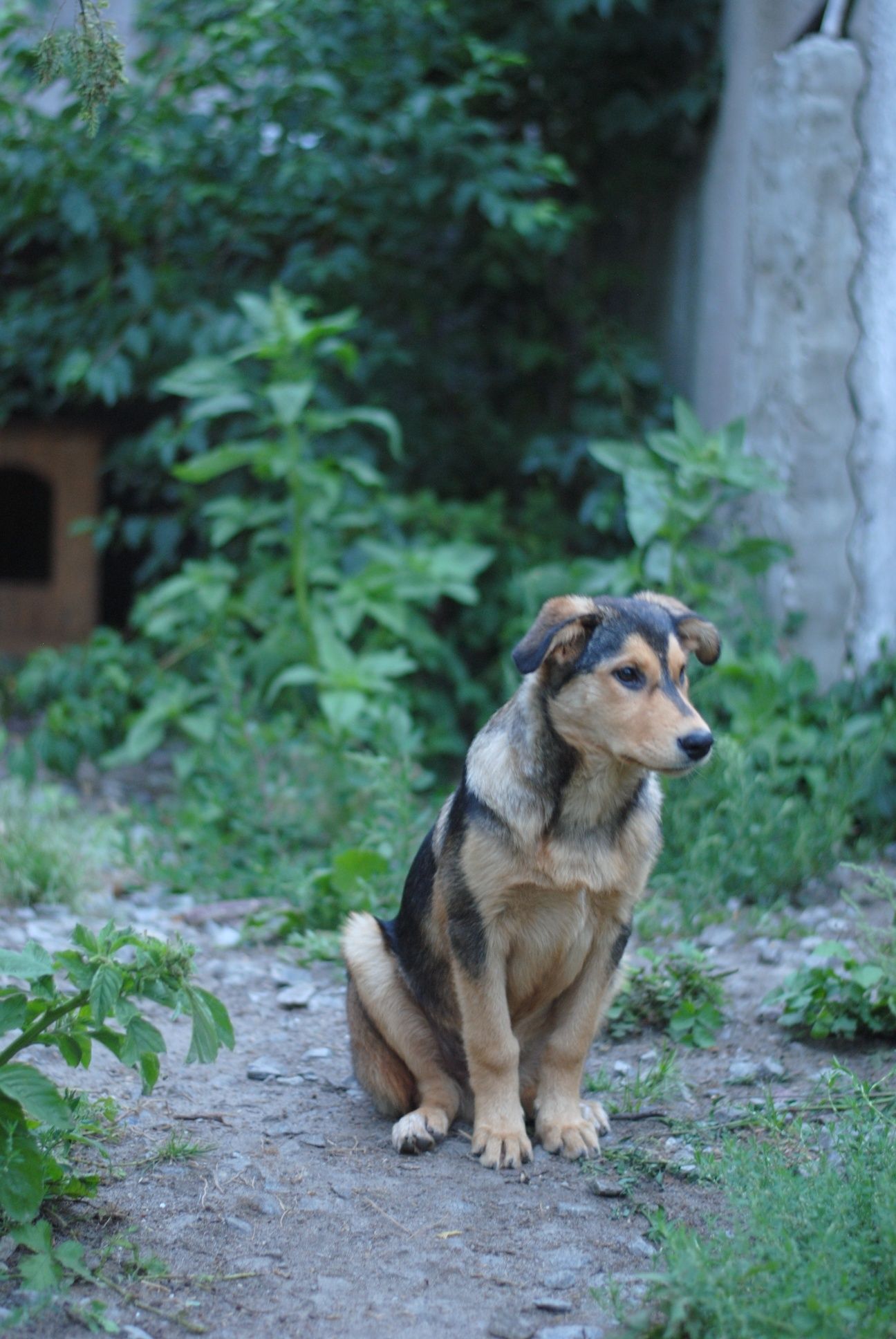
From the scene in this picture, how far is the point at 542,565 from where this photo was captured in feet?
21.4

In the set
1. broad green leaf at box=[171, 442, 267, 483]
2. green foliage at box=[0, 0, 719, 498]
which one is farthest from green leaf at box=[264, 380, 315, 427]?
green foliage at box=[0, 0, 719, 498]

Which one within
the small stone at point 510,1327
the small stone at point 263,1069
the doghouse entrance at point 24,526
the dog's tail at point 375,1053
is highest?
the doghouse entrance at point 24,526

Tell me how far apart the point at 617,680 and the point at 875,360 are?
3356mm

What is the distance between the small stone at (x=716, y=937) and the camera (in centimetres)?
461

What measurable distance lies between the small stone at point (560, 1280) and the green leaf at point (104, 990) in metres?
1.09

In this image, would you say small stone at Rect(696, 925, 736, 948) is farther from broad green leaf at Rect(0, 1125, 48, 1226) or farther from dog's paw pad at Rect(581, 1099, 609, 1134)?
broad green leaf at Rect(0, 1125, 48, 1226)

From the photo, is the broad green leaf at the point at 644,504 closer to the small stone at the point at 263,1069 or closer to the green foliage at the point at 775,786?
the green foliage at the point at 775,786

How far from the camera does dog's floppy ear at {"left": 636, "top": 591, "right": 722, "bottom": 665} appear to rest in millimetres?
3373

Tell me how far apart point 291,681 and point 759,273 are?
10.0ft

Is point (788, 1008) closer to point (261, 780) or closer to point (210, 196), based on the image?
point (261, 780)

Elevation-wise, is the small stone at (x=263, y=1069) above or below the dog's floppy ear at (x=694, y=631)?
below

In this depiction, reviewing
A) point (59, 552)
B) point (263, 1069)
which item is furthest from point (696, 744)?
point (59, 552)

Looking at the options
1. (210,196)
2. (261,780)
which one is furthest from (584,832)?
(210,196)

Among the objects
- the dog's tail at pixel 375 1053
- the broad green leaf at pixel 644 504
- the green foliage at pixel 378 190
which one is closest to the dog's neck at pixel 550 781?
the dog's tail at pixel 375 1053
